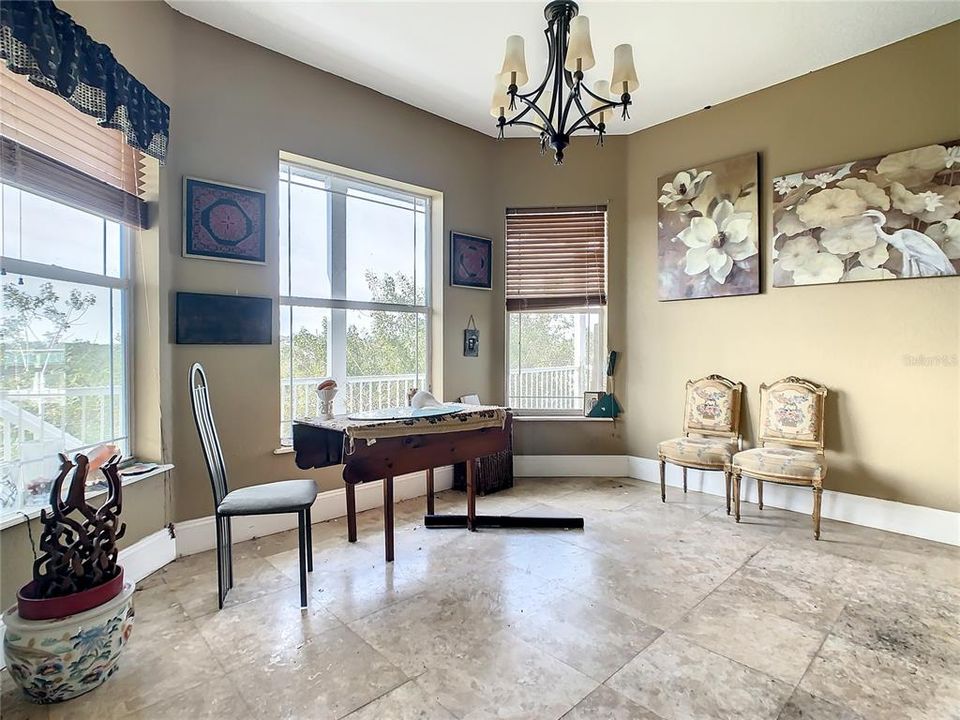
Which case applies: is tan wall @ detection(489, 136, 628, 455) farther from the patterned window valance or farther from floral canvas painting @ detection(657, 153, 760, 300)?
the patterned window valance

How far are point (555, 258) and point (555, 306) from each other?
0.42m

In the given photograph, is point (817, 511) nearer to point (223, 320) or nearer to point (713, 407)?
point (713, 407)

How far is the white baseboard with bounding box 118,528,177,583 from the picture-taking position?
92.6 inches

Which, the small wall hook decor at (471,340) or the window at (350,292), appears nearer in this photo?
the window at (350,292)

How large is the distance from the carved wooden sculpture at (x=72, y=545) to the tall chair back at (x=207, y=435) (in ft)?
1.32

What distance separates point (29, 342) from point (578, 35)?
2616 mm

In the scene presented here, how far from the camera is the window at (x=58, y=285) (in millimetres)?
1904

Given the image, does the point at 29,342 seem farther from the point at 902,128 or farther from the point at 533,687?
the point at 902,128

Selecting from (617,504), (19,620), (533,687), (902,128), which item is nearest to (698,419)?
(617,504)

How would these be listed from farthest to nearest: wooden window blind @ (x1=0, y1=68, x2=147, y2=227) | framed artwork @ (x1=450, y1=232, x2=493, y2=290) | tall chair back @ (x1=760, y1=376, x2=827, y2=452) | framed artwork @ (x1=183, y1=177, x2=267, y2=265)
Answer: framed artwork @ (x1=450, y1=232, x2=493, y2=290) < tall chair back @ (x1=760, y1=376, x2=827, y2=452) < framed artwork @ (x1=183, y1=177, x2=267, y2=265) < wooden window blind @ (x1=0, y1=68, x2=147, y2=227)

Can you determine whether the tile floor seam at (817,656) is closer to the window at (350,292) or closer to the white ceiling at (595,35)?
the window at (350,292)

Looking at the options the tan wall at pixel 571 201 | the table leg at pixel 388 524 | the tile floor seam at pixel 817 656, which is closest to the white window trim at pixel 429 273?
the tan wall at pixel 571 201

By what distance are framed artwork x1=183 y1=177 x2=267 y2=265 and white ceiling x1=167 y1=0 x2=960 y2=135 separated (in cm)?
92

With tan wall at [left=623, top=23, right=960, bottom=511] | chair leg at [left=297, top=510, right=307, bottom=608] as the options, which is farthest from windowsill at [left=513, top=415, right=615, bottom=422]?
chair leg at [left=297, top=510, right=307, bottom=608]
